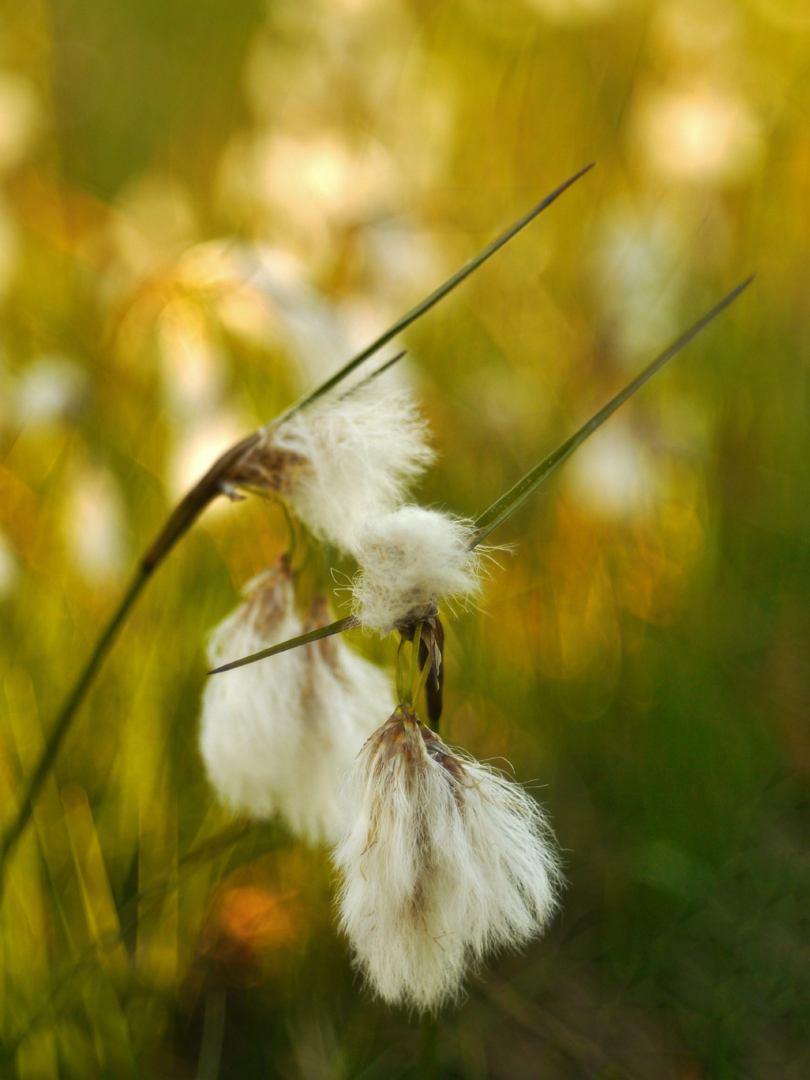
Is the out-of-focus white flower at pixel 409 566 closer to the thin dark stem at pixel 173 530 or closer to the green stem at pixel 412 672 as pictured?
the green stem at pixel 412 672

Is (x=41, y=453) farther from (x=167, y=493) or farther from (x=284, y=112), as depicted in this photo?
(x=284, y=112)

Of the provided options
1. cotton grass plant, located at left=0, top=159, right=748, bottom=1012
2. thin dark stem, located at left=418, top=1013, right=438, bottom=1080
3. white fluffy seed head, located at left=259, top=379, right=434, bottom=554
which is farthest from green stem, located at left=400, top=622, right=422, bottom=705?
thin dark stem, located at left=418, top=1013, right=438, bottom=1080

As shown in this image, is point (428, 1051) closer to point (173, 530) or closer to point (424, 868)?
point (424, 868)

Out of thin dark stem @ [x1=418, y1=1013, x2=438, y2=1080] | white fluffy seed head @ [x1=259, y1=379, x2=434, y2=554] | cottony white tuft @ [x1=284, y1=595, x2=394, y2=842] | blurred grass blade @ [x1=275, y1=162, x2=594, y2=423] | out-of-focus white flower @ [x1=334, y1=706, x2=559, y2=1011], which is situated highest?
blurred grass blade @ [x1=275, y1=162, x2=594, y2=423]

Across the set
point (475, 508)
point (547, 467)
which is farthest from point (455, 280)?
point (475, 508)

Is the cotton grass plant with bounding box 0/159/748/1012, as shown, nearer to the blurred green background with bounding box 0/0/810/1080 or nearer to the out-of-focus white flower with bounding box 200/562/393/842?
the out-of-focus white flower with bounding box 200/562/393/842

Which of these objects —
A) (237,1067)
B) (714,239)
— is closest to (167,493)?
(237,1067)

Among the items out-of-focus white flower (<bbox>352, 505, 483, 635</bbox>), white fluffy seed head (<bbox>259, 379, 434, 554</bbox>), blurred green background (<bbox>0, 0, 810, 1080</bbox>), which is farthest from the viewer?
blurred green background (<bbox>0, 0, 810, 1080</bbox>)
